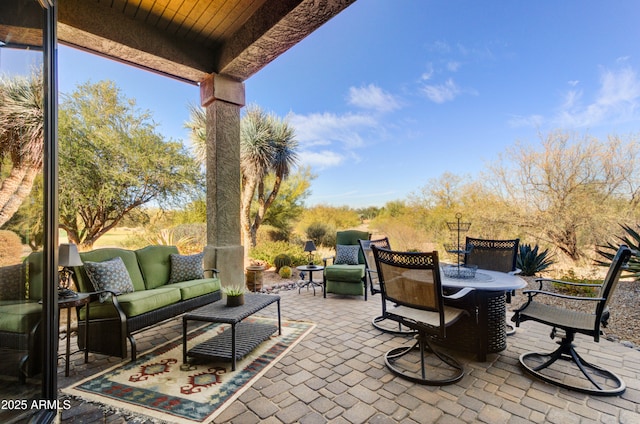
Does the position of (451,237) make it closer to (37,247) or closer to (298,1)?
(298,1)

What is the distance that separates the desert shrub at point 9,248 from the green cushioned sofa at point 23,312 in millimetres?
35

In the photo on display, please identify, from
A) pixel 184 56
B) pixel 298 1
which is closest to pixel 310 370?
pixel 298 1

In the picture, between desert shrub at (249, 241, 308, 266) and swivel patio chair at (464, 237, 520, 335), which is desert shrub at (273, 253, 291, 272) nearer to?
desert shrub at (249, 241, 308, 266)

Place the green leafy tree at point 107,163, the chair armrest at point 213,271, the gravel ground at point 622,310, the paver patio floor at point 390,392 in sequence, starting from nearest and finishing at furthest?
the paver patio floor at point 390,392, the gravel ground at point 622,310, the chair armrest at point 213,271, the green leafy tree at point 107,163

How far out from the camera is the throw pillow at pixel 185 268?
374 cm

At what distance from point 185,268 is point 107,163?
3.11 meters

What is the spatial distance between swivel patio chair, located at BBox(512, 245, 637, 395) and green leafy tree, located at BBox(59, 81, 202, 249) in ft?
20.9

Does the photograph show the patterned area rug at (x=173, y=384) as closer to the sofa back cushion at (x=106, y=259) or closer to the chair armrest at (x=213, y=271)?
the sofa back cushion at (x=106, y=259)

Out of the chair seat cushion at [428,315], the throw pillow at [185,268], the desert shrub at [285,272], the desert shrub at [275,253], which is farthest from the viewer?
the desert shrub at [275,253]

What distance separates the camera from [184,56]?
12.6ft

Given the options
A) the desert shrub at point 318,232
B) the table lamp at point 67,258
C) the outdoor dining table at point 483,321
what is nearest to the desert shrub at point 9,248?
the table lamp at point 67,258

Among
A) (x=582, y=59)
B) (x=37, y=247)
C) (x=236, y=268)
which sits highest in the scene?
(x=582, y=59)

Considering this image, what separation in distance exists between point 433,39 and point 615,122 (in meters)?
4.77

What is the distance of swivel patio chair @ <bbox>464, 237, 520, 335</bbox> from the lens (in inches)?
130
